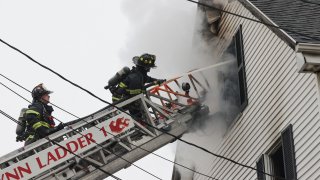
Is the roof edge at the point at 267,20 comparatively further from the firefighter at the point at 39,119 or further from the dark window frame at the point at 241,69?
the firefighter at the point at 39,119

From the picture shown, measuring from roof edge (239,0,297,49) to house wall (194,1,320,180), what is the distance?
224mm

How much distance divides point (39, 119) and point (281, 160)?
393 cm

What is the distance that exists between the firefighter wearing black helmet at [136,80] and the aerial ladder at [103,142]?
24 centimetres

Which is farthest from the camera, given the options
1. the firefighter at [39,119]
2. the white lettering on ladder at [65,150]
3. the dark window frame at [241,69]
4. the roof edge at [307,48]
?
the dark window frame at [241,69]

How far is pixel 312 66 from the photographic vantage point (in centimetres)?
1159

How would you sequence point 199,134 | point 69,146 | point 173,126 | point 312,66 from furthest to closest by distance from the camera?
point 199,134 → point 173,126 → point 69,146 → point 312,66

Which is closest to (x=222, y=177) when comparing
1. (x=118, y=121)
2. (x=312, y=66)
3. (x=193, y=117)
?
(x=193, y=117)

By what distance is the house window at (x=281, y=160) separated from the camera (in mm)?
12523

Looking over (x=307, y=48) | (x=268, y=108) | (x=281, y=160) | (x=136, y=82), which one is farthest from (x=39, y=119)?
(x=307, y=48)

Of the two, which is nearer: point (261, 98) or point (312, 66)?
point (312, 66)

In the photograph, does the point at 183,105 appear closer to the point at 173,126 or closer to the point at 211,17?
the point at 173,126

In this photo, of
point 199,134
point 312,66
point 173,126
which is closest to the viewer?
point 312,66

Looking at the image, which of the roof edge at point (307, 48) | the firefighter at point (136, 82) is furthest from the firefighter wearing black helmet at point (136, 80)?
the roof edge at point (307, 48)

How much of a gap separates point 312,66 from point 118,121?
401cm
